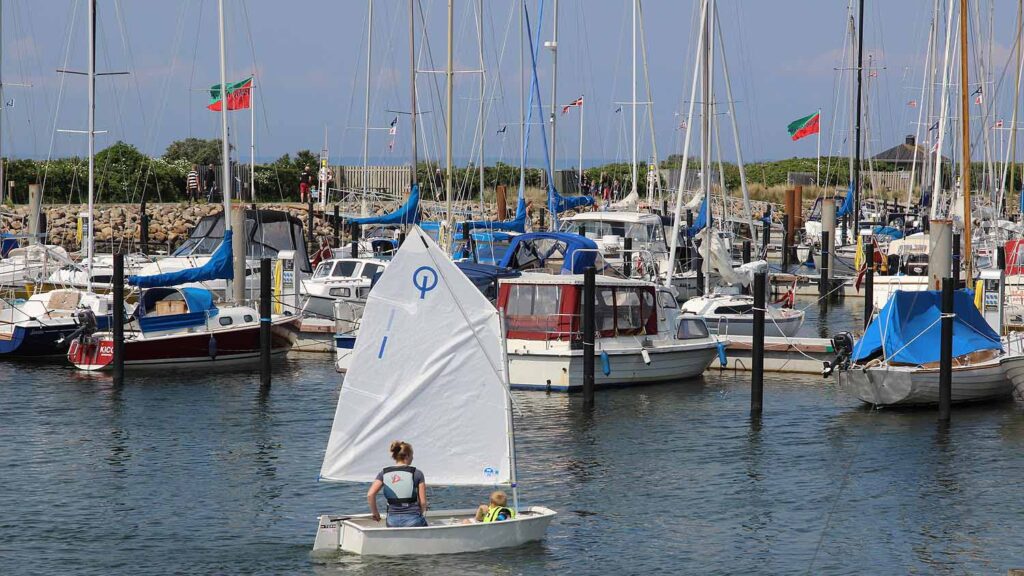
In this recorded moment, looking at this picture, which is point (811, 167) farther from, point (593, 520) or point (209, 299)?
point (593, 520)

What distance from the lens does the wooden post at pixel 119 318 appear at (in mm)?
31500

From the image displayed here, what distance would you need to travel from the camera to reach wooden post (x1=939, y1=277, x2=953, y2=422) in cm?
2717

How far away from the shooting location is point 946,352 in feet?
90.0

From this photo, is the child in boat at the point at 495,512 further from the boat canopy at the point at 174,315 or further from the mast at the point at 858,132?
the mast at the point at 858,132

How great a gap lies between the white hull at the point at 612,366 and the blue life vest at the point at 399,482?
42.3ft

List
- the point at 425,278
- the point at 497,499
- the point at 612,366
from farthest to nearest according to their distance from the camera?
the point at 612,366 < the point at 425,278 < the point at 497,499

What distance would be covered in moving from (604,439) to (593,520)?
6.01 meters

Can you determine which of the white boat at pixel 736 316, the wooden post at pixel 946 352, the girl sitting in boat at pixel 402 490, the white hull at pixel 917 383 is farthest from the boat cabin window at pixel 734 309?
the girl sitting in boat at pixel 402 490

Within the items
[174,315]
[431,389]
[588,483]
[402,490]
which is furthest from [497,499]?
[174,315]

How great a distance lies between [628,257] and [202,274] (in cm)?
1679

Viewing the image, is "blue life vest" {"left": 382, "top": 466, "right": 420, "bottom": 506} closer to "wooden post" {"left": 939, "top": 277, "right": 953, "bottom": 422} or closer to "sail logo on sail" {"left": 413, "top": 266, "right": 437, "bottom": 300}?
"sail logo on sail" {"left": 413, "top": 266, "right": 437, "bottom": 300}

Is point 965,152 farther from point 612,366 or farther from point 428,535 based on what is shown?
point 428,535

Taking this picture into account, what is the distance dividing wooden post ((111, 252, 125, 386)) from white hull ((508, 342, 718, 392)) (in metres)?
9.14

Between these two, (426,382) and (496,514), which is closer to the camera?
(496,514)
